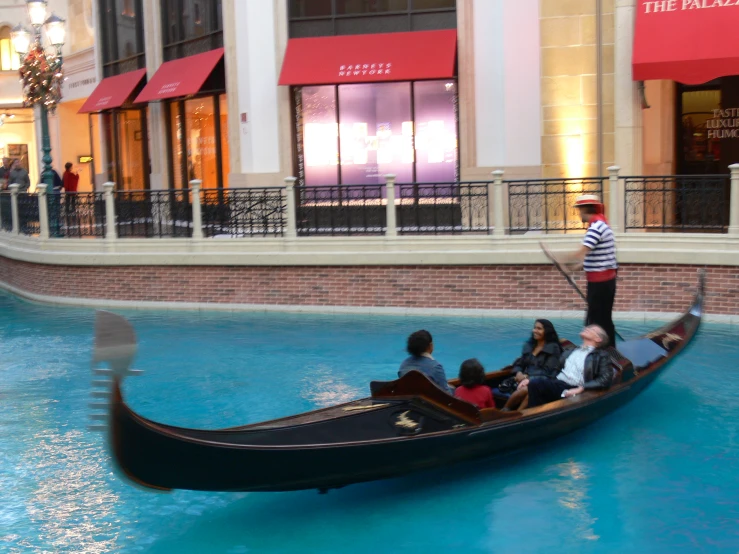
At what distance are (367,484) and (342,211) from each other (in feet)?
27.1

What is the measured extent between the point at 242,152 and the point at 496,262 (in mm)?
6033

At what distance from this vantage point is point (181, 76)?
18266 mm

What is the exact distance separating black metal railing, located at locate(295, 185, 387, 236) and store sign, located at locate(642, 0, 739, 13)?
178 inches

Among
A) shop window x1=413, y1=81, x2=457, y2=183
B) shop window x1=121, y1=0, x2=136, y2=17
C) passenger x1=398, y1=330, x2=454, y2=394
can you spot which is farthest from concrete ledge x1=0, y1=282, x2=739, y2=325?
shop window x1=121, y1=0, x2=136, y2=17

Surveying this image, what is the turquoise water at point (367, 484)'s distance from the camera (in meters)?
5.62

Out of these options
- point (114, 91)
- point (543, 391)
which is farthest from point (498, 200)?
point (114, 91)

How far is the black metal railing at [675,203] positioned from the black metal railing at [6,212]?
1113 cm

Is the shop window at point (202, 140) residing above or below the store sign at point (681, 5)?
below

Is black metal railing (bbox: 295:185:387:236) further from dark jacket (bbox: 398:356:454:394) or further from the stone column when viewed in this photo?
dark jacket (bbox: 398:356:454:394)

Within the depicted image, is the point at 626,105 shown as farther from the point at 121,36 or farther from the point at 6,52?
the point at 6,52

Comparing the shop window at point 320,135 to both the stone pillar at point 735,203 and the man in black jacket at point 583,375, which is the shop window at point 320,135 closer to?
the stone pillar at point 735,203

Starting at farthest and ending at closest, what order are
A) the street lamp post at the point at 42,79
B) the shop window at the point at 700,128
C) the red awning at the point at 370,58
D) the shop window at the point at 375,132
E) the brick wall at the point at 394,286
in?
the street lamp post at the point at 42,79, the shop window at the point at 375,132, the shop window at the point at 700,128, the red awning at the point at 370,58, the brick wall at the point at 394,286

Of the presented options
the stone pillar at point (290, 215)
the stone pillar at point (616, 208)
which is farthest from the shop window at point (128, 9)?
the stone pillar at point (616, 208)

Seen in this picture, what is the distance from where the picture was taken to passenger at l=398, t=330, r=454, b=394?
6.73m
